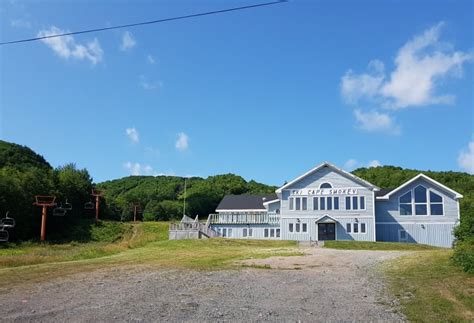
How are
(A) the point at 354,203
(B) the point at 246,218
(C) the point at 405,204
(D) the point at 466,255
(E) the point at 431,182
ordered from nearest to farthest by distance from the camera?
1. (D) the point at 466,255
2. (E) the point at 431,182
3. (C) the point at 405,204
4. (A) the point at 354,203
5. (B) the point at 246,218

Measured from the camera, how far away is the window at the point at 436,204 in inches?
1543

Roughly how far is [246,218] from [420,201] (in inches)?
622

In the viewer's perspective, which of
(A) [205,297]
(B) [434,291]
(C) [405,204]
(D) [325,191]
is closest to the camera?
(A) [205,297]

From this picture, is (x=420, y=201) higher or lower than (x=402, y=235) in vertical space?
higher

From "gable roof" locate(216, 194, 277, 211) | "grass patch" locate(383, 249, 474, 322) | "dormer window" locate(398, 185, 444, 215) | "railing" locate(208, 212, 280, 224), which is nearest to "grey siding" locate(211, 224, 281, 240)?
"railing" locate(208, 212, 280, 224)

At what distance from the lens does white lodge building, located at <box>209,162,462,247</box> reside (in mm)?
39156

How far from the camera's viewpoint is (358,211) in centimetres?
4078

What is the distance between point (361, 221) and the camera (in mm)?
40438

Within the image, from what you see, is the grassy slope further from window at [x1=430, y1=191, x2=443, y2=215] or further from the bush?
window at [x1=430, y1=191, x2=443, y2=215]

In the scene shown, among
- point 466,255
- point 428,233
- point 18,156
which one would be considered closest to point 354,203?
point 428,233

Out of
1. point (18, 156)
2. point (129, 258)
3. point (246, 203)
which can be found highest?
point (18, 156)

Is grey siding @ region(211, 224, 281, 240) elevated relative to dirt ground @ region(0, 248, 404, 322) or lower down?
elevated

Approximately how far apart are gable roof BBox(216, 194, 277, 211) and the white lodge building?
224 inches

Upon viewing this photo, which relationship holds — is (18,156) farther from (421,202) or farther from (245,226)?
(421,202)
